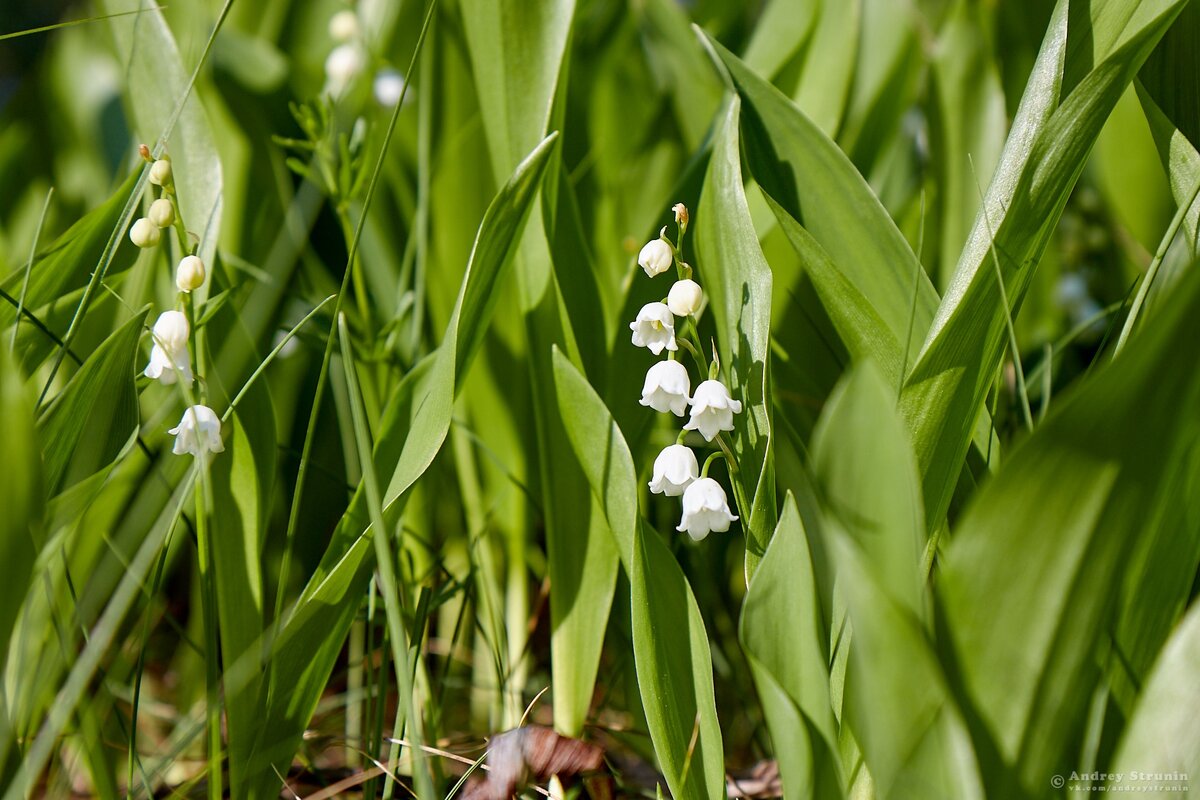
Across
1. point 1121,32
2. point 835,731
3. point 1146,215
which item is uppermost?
point 1121,32

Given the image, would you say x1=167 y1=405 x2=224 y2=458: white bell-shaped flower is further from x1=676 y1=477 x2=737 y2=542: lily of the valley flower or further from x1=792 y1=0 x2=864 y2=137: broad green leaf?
x1=792 y1=0 x2=864 y2=137: broad green leaf

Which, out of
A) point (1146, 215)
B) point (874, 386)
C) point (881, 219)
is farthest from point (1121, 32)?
point (1146, 215)

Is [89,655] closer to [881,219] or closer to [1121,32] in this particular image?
[881,219]

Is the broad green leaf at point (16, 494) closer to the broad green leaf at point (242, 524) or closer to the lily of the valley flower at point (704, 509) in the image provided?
the broad green leaf at point (242, 524)

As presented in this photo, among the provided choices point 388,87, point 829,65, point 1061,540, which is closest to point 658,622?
point 1061,540

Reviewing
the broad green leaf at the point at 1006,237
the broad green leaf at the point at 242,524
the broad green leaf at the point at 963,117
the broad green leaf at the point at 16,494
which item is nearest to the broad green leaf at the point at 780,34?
the broad green leaf at the point at 963,117

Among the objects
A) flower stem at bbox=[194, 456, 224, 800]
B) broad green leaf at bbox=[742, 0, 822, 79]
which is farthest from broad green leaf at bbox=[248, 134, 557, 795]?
broad green leaf at bbox=[742, 0, 822, 79]
